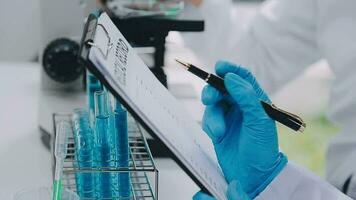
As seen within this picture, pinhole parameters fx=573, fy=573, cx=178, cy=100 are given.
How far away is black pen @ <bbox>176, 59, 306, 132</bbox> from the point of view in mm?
975

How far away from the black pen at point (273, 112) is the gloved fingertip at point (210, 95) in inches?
0.4

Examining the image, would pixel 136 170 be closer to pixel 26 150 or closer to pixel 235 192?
pixel 235 192

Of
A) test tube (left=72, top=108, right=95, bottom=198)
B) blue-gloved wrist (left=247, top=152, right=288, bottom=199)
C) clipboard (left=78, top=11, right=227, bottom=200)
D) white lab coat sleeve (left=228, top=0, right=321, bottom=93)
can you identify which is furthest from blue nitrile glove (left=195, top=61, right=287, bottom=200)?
white lab coat sleeve (left=228, top=0, right=321, bottom=93)

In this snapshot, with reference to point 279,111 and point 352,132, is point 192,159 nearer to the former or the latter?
point 279,111

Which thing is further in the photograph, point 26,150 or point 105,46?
point 26,150

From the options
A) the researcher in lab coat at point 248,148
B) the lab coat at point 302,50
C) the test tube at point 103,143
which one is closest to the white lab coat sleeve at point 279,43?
the lab coat at point 302,50

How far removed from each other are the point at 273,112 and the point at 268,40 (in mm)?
957

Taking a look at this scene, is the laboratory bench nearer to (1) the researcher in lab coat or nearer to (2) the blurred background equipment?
(2) the blurred background equipment

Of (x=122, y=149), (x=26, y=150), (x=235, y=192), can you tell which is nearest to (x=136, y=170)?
(x=122, y=149)

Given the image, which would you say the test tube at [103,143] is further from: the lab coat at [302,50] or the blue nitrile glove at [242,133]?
the lab coat at [302,50]

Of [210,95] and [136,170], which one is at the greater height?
[210,95]

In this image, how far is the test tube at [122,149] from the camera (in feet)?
3.26

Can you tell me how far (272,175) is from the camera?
1.07 metres

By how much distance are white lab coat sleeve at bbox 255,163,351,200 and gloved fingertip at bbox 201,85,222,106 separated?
0.63 ft
